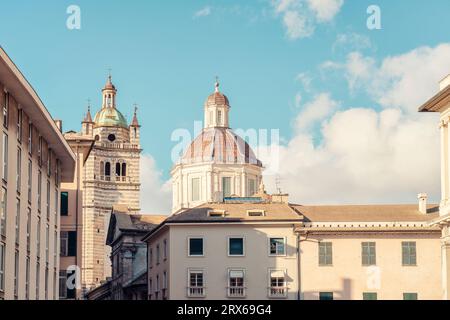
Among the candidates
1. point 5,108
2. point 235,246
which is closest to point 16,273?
point 5,108

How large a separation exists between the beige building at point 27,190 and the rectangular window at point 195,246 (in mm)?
27084

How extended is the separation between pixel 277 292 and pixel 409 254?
36.8 feet

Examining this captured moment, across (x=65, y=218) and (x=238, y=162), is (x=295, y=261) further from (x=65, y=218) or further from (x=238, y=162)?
(x=238, y=162)

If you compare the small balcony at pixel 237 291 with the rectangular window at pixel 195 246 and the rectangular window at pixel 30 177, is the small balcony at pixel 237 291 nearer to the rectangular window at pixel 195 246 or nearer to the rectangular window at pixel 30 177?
the rectangular window at pixel 195 246

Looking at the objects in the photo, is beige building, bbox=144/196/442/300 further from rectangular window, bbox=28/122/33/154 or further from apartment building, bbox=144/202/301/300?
rectangular window, bbox=28/122/33/154

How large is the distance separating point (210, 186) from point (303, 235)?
213 ft

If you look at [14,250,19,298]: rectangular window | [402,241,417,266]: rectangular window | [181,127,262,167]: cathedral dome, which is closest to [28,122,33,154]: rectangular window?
[14,250,19,298]: rectangular window

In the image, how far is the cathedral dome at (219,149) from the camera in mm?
170375

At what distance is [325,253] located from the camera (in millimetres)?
101062

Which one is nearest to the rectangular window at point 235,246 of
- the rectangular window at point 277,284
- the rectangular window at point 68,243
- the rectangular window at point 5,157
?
the rectangular window at point 277,284

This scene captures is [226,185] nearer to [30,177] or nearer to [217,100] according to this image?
[217,100]
